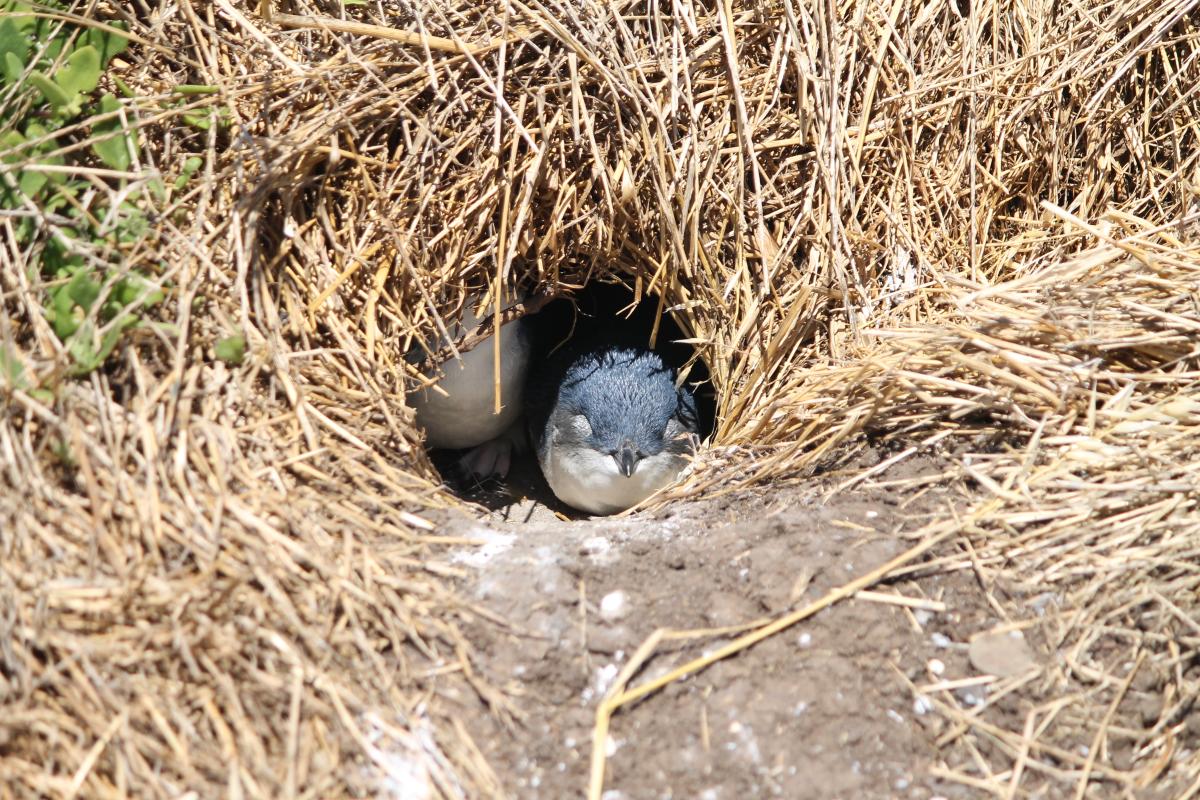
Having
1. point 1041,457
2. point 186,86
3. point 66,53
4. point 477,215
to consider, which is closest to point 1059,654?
point 1041,457

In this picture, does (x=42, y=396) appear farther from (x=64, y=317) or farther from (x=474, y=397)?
(x=474, y=397)

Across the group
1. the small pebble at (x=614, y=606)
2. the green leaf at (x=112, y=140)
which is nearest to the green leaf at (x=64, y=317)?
the green leaf at (x=112, y=140)

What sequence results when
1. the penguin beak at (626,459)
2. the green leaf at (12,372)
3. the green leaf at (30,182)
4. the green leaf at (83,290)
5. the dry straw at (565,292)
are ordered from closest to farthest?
the dry straw at (565,292), the green leaf at (12,372), the green leaf at (83,290), the green leaf at (30,182), the penguin beak at (626,459)

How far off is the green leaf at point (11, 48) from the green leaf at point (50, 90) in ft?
0.15

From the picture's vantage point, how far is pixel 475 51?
8.30ft

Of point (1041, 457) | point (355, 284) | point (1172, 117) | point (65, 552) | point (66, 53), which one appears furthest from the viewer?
point (1172, 117)

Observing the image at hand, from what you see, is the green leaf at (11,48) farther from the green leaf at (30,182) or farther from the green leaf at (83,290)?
the green leaf at (83,290)

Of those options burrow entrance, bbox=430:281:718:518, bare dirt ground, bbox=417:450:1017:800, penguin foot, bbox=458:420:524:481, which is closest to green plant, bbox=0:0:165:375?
bare dirt ground, bbox=417:450:1017:800

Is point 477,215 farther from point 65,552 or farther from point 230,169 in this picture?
point 65,552

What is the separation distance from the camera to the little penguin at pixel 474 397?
3006 mm

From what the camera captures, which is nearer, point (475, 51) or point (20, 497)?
point (20, 497)

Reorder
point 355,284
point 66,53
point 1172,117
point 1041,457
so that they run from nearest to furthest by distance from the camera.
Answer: point 1041,457 < point 66,53 < point 355,284 < point 1172,117

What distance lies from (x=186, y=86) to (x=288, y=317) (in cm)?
60

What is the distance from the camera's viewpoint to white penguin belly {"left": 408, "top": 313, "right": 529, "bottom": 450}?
304 centimetres
